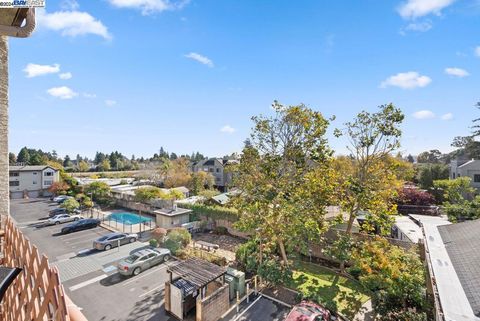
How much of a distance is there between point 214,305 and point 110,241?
508 inches

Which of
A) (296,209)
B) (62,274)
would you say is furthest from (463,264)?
(62,274)

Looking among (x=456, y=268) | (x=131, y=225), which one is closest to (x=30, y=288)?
(x=456, y=268)

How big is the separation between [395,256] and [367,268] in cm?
157

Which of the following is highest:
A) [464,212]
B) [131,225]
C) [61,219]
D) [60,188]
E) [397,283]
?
[60,188]

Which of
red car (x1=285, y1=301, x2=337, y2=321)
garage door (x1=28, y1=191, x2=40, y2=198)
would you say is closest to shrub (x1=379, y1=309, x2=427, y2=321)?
red car (x1=285, y1=301, x2=337, y2=321)

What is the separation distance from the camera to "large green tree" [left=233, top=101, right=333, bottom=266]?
613 inches

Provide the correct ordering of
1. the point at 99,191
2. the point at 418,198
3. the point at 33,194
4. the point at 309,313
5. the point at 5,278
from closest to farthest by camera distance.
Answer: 1. the point at 5,278
2. the point at 309,313
3. the point at 418,198
4. the point at 99,191
5. the point at 33,194

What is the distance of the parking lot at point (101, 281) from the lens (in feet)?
40.7

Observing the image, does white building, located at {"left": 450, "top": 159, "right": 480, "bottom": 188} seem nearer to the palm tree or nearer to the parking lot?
the parking lot

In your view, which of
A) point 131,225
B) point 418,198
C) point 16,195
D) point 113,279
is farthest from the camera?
point 16,195

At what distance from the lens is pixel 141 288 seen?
1452 centimetres

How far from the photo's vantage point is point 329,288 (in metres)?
14.5

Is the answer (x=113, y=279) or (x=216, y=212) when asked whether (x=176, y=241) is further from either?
(x=216, y=212)

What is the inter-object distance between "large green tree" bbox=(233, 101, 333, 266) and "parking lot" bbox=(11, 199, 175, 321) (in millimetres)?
6589
